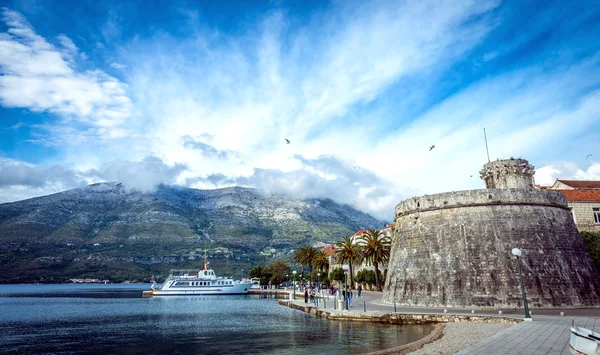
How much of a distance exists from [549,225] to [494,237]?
4323 mm

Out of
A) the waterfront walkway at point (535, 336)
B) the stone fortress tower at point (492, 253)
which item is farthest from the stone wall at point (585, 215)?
the waterfront walkway at point (535, 336)

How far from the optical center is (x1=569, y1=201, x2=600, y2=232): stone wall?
133 ft

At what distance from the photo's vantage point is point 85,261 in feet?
489

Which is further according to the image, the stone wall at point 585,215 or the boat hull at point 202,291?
the boat hull at point 202,291

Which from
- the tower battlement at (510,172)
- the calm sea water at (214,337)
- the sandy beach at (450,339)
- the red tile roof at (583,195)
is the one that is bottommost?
the calm sea water at (214,337)

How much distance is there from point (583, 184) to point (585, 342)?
48.4 m

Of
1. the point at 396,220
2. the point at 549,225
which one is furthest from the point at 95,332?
the point at 549,225

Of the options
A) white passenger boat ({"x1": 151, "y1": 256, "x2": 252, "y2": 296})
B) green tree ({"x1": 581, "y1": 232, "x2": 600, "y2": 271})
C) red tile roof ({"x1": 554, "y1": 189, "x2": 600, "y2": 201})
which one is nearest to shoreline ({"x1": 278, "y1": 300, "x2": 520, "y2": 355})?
green tree ({"x1": 581, "y1": 232, "x2": 600, "y2": 271})

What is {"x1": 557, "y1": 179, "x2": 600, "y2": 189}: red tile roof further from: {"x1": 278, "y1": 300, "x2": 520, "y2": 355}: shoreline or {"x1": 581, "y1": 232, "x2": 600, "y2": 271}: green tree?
{"x1": 278, "y1": 300, "x2": 520, "y2": 355}: shoreline

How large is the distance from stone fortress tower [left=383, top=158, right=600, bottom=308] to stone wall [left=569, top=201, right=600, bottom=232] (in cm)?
1532

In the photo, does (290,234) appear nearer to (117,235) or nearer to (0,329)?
(117,235)

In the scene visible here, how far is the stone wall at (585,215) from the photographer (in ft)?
133

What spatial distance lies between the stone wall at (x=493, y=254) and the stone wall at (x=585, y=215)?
15383 millimetres

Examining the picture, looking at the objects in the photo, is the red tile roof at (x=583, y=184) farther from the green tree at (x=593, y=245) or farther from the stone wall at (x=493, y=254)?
the stone wall at (x=493, y=254)
